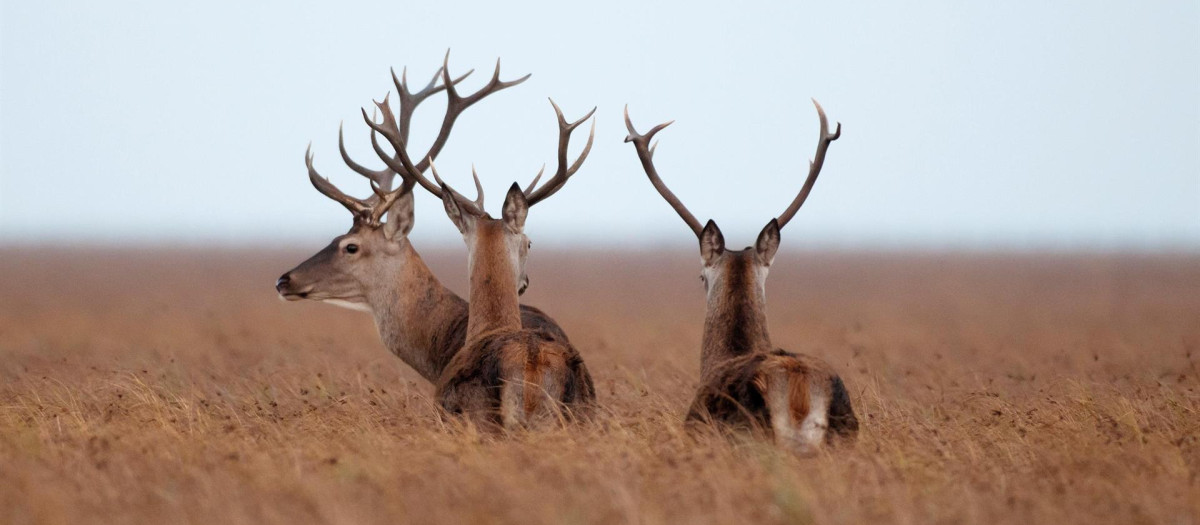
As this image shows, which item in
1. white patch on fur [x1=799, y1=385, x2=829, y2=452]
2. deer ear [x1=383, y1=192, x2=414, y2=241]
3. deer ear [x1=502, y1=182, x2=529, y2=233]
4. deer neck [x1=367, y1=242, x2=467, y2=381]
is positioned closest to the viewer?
white patch on fur [x1=799, y1=385, x2=829, y2=452]

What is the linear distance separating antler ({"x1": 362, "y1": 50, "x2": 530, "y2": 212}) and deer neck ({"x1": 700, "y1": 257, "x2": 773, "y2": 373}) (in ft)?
6.42

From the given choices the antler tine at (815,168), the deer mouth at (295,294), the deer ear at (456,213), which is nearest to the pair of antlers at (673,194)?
the antler tine at (815,168)

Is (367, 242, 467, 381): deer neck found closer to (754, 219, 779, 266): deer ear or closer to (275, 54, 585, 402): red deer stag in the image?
(275, 54, 585, 402): red deer stag

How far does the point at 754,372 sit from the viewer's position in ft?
21.5

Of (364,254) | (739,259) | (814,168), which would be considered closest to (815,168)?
(814,168)

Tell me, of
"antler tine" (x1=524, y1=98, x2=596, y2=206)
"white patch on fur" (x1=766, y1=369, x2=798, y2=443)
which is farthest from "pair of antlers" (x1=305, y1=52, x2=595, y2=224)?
"white patch on fur" (x1=766, y1=369, x2=798, y2=443)

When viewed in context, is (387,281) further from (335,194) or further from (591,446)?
(591,446)

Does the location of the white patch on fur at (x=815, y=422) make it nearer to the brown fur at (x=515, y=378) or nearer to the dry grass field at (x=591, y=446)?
the dry grass field at (x=591, y=446)

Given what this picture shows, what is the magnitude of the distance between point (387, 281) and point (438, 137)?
52.0 inches

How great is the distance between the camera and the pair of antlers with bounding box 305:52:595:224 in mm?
9367

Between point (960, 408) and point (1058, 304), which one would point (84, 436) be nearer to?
point (960, 408)

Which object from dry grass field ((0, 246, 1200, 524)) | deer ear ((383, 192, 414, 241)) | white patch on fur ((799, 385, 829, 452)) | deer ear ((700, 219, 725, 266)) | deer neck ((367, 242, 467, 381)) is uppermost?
deer ear ((383, 192, 414, 241))

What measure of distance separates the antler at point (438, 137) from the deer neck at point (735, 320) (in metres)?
1.96

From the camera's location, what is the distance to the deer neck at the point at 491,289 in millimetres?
8555
